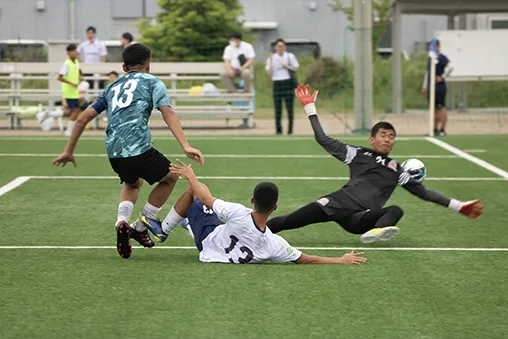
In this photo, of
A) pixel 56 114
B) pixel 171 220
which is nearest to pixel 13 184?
pixel 171 220

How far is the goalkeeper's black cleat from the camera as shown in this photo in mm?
7274

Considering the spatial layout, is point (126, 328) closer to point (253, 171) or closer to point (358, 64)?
point (253, 171)

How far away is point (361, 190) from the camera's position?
8.11 metres

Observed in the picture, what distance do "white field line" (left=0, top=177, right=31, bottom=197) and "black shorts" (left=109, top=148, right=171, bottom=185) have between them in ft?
13.1

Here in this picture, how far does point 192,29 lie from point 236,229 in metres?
20.8

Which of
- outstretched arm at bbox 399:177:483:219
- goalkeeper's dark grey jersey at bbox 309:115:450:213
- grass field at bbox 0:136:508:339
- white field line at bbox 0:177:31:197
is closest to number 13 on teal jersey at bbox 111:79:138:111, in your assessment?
grass field at bbox 0:136:508:339

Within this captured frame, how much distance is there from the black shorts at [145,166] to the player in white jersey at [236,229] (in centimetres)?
28

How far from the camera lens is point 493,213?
9.60m

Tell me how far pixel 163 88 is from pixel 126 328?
247cm

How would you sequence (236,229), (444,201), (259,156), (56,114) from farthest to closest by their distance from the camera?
(56,114) → (259,156) → (444,201) → (236,229)

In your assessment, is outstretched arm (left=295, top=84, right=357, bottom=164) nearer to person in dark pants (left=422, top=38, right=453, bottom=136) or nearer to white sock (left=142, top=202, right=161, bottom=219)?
white sock (left=142, top=202, right=161, bottom=219)

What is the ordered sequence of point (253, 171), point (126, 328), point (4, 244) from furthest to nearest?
point (253, 171) → point (4, 244) → point (126, 328)

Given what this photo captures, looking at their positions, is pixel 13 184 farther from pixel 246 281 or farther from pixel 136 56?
pixel 246 281

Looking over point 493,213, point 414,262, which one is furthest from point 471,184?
point 414,262
